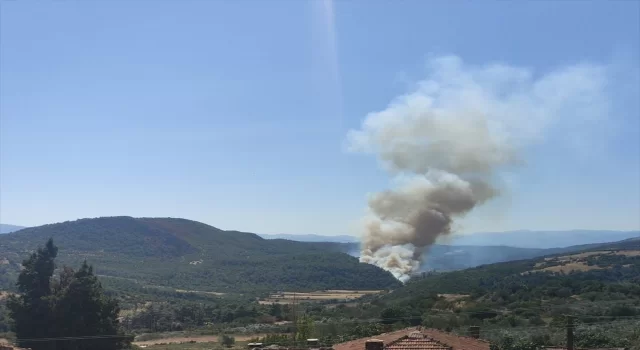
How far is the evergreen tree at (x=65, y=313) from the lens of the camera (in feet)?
122

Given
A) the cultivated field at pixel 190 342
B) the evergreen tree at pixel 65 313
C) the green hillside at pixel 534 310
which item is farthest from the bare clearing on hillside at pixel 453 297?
the evergreen tree at pixel 65 313

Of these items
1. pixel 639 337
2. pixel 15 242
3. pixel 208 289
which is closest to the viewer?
pixel 639 337

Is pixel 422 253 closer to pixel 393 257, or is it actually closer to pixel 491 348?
pixel 393 257

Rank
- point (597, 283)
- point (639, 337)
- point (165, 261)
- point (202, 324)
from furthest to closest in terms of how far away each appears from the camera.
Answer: point (165, 261) → point (202, 324) → point (597, 283) → point (639, 337)

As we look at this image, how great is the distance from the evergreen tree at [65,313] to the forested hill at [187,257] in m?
42.6

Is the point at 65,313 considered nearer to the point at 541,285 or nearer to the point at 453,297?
the point at 453,297

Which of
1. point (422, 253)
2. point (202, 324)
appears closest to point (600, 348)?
point (202, 324)

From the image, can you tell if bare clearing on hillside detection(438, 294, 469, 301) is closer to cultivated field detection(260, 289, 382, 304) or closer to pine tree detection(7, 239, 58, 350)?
cultivated field detection(260, 289, 382, 304)

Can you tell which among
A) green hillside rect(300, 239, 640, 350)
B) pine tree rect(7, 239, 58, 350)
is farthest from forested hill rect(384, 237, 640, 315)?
pine tree rect(7, 239, 58, 350)

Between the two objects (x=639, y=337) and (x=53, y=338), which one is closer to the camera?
(x=639, y=337)

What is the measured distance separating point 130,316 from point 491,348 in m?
42.8

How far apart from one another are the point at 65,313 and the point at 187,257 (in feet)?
350

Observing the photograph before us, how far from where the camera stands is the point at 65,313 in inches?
1516

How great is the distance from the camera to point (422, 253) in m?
109
